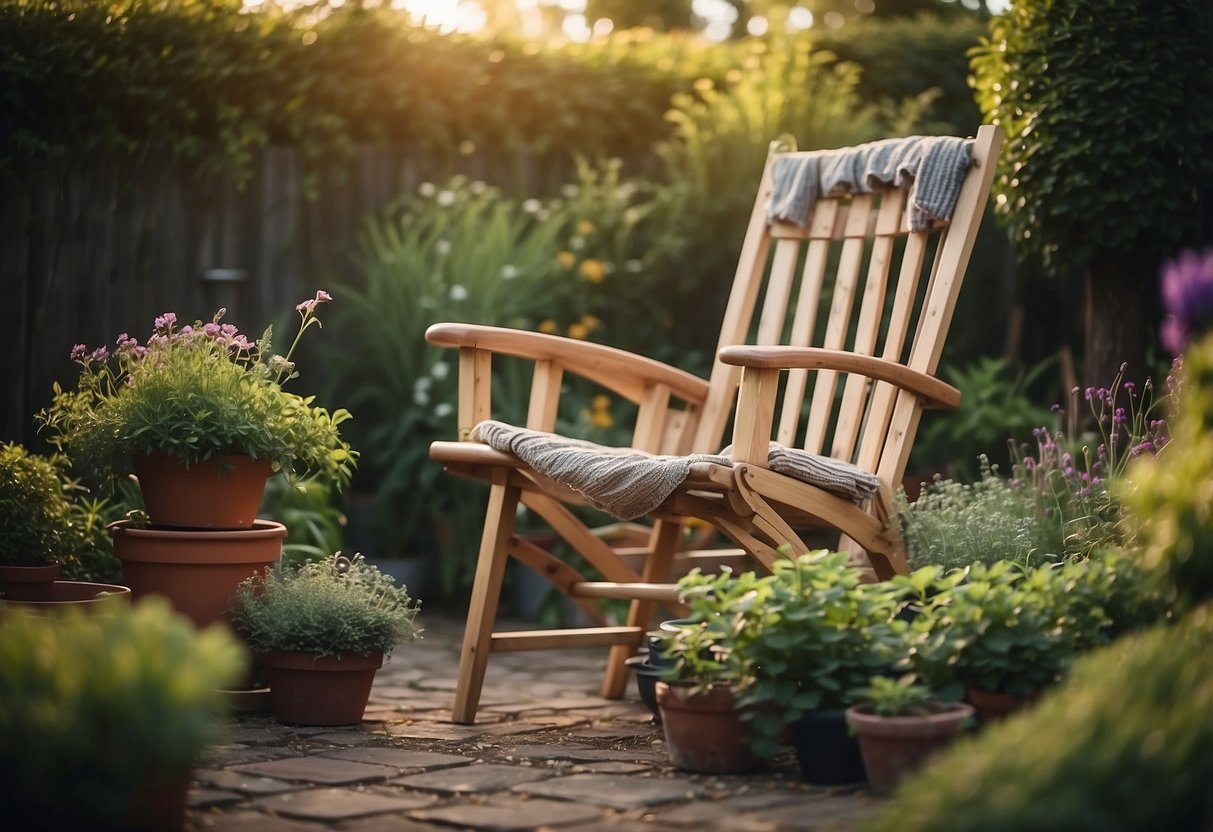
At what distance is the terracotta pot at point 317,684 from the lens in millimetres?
2752

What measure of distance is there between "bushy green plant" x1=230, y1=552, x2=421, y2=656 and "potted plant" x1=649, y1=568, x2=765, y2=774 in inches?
26.4


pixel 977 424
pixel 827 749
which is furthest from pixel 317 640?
pixel 977 424

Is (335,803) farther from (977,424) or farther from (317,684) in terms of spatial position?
(977,424)

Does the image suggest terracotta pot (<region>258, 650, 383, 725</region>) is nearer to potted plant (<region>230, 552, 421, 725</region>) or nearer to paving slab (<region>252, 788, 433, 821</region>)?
potted plant (<region>230, 552, 421, 725</region>)

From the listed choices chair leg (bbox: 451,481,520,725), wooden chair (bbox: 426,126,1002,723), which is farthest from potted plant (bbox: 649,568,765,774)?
chair leg (bbox: 451,481,520,725)

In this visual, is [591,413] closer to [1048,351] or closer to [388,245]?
[388,245]

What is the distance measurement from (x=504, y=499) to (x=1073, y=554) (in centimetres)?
109

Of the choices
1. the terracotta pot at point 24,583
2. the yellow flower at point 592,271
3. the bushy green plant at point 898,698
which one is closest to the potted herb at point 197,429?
the terracotta pot at point 24,583

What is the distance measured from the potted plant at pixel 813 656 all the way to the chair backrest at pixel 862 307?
627mm

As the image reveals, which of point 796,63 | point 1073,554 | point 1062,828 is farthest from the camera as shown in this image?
point 796,63

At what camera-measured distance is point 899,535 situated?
9.16 feet

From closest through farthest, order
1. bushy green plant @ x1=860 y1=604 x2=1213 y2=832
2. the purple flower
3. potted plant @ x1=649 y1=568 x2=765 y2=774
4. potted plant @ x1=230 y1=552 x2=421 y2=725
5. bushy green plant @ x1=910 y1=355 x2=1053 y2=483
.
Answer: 1. bushy green plant @ x1=860 y1=604 x2=1213 y2=832
2. the purple flower
3. potted plant @ x1=649 y1=568 x2=765 y2=774
4. potted plant @ x1=230 y1=552 x2=421 y2=725
5. bushy green plant @ x1=910 y1=355 x2=1053 y2=483

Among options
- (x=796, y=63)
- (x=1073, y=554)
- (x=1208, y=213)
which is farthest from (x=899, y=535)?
(x=796, y=63)

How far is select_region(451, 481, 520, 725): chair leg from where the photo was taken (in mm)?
2881
